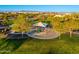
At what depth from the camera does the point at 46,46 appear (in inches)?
50.4

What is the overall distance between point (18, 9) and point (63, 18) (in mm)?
372

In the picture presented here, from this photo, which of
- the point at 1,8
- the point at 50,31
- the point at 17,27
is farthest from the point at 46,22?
the point at 1,8

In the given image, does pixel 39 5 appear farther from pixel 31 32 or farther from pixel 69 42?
pixel 69 42

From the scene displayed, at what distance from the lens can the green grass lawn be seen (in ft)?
4.18

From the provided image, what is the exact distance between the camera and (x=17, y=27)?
4.19 ft

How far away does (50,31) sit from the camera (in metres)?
1.28

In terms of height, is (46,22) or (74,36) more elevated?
(46,22)

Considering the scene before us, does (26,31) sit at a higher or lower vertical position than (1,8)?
lower

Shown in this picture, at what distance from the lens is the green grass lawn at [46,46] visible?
1.27 metres

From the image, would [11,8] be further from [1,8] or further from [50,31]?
[50,31]
